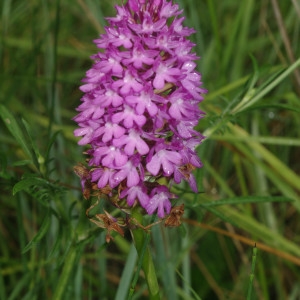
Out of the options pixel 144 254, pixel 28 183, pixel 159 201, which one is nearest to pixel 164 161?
pixel 159 201

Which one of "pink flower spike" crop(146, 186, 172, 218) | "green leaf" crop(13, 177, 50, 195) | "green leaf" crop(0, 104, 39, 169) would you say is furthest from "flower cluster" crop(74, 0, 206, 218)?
"green leaf" crop(0, 104, 39, 169)

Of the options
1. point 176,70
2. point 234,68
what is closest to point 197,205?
point 176,70

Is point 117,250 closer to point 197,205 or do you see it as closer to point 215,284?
point 215,284

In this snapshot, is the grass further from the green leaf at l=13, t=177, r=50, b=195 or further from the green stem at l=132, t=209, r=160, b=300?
the green stem at l=132, t=209, r=160, b=300

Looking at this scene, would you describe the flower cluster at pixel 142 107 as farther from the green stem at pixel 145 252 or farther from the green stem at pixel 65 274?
the green stem at pixel 65 274

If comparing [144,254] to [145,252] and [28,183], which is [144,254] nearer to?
[145,252]

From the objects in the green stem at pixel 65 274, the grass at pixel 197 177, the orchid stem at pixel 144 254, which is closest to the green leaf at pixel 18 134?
the grass at pixel 197 177

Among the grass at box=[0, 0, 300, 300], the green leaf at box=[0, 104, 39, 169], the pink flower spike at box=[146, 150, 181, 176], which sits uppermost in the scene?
the green leaf at box=[0, 104, 39, 169]
